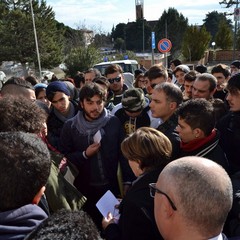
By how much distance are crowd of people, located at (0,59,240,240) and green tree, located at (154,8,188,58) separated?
129 ft

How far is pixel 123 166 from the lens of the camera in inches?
136

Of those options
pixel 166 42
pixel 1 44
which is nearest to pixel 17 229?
Result: pixel 166 42

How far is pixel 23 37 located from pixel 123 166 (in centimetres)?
3417

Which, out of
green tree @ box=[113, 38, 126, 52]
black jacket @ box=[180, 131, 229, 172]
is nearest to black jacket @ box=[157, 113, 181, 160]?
black jacket @ box=[180, 131, 229, 172]

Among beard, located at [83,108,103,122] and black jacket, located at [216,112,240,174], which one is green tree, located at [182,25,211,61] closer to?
black jacket, located at [216,112,240,174]

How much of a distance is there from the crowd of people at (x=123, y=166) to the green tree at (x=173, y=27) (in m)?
39.2

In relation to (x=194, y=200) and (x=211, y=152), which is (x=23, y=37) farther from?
(x=194, y=200)

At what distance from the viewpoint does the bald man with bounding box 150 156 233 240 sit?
149cm

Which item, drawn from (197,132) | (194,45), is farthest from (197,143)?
(194,45)

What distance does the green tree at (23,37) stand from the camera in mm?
33875

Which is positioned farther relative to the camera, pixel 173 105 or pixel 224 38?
pixel 224 38

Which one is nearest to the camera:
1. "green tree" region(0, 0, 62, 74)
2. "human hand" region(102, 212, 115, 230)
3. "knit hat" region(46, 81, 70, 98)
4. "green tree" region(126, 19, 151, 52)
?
"human hand" region(102, 212, 115, 230)

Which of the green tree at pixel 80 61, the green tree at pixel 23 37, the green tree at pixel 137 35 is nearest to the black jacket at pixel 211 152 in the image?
the green tree at pixel 80 61

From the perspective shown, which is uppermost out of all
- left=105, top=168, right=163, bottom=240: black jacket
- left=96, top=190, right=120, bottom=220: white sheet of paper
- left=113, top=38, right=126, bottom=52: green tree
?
left=113, top=38, right=126, bottom=52: green tree
